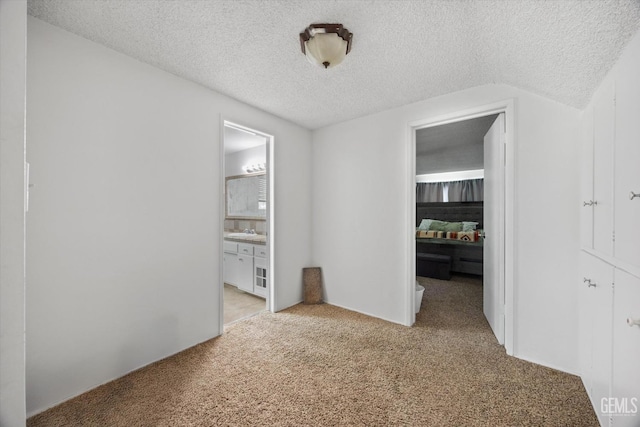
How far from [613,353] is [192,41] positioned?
3.03m

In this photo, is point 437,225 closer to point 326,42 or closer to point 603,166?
point 603,166

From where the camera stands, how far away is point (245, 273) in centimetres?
377

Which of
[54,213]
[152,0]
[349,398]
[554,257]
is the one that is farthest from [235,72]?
[554,257]

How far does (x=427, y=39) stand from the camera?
5.45 ft

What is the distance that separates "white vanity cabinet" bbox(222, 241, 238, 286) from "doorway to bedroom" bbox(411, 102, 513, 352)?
2.66 meters

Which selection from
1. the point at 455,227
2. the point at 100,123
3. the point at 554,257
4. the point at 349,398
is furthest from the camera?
the point at 455,227

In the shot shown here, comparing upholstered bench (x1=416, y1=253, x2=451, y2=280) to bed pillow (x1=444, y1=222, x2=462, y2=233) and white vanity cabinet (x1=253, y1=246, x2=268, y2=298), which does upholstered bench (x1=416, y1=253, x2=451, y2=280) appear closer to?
bed pillow (x1=444, y1=222, x2=462, y2=233)

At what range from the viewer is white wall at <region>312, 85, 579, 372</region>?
6.26 ft

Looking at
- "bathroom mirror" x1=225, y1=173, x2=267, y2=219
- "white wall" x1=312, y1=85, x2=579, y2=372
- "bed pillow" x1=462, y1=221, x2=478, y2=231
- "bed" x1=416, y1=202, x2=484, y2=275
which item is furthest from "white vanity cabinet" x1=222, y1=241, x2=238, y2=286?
"bed pillow" x1=462, y1=221, x2=478, y2=231

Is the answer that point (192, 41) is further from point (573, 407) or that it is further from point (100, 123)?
point (573, 407)

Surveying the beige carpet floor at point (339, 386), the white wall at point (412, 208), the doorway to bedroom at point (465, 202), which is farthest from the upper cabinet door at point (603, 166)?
the beige carpet floor at point (339, 386)

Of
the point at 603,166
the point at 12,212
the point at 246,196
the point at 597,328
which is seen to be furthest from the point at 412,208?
the point at 246,196

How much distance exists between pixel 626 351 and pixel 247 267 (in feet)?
11.8

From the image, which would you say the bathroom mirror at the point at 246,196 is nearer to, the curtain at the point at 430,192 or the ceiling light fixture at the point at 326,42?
the ceiling light fixture at the point at 326,42
